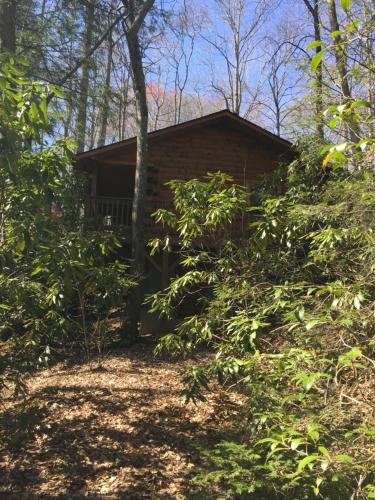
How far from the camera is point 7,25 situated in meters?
12.5

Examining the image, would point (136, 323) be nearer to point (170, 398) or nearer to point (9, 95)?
point (170, 398)

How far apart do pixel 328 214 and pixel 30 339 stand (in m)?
3.96

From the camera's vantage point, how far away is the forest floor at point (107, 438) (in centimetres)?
463

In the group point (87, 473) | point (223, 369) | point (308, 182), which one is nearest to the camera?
point (223, 369)

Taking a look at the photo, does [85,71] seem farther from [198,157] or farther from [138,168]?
[138,168]

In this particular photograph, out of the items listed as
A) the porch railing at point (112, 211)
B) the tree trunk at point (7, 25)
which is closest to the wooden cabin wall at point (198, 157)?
the porch railing at point (112, 211)

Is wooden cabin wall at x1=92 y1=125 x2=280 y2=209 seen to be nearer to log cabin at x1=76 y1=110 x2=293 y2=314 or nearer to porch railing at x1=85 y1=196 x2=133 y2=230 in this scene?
log cabin at x1=76 y1=110 x2=293 y2=314

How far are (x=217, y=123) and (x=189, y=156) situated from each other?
1.35 metres

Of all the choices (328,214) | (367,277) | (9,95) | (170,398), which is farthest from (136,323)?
(9,95)

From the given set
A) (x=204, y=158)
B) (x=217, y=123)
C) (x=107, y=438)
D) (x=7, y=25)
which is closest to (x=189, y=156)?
(x=204, y=158)

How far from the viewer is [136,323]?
10555 mm

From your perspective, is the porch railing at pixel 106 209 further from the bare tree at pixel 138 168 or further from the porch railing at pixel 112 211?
the bare tree at pixel 138 168

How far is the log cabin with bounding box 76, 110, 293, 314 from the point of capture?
40.8ft

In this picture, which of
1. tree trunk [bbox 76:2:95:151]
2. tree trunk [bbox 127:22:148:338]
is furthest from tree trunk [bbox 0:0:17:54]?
tree trunk [bbox 127:22:148:338]
